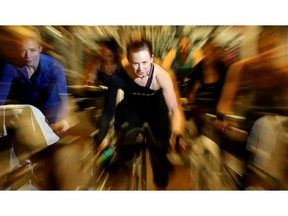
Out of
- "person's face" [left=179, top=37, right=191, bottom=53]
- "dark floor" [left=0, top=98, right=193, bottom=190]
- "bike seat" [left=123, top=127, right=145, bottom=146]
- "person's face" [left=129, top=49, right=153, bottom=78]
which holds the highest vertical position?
"person's face" [left=179, top=37, right=191, bottom=53]

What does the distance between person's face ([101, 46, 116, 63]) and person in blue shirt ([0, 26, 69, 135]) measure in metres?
0.27

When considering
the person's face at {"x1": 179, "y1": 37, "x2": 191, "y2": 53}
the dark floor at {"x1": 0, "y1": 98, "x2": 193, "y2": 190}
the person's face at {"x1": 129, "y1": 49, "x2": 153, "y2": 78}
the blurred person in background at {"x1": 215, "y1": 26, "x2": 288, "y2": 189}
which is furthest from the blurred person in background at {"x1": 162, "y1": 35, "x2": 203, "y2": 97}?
the dark floor at {"x1": 0, "y1": 98, "x2": 193, "y2": 190}

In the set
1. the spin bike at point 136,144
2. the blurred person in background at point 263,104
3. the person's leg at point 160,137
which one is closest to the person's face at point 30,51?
the spin bike at point 136,144

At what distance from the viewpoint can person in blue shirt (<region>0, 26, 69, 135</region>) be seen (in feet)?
6.11

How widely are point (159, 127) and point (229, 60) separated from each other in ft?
1.97

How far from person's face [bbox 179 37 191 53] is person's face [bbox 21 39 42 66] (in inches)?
34.5

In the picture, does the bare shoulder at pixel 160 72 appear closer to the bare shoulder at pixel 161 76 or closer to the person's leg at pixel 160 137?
the bare shoulder at pixel 161 76

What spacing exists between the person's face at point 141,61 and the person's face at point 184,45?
20 centimetres

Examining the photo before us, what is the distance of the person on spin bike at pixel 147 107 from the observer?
1.88 m

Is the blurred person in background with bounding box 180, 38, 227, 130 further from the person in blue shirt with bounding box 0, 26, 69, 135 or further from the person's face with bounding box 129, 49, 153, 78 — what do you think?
the person in blue shirt with bounding box 0, 26, 69, 135

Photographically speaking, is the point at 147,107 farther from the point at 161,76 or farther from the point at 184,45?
the point at 184,45

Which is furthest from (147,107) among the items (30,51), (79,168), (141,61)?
(30,51)

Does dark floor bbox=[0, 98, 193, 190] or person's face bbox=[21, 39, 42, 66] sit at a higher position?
person's face bbox=[21, 39, 42, 66]

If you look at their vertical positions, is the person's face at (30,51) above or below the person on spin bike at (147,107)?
above
